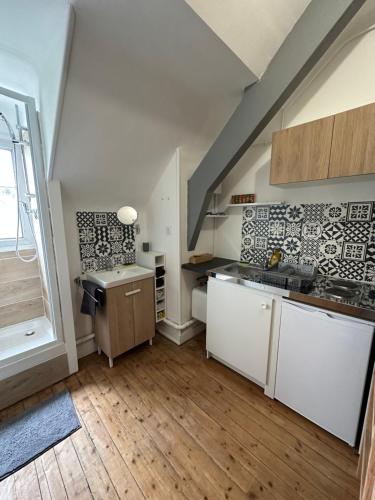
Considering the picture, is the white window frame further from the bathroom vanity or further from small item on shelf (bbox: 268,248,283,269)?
small item on shelf (bbox: 268,248,283,269)

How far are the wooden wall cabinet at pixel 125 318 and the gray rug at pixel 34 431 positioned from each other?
1.61 ft

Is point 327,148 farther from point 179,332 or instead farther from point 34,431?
point 34,431

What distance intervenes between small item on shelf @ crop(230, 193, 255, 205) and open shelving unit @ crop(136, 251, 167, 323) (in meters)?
0.95

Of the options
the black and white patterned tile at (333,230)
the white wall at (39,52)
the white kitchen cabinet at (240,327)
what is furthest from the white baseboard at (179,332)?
the white wall at (39,52)

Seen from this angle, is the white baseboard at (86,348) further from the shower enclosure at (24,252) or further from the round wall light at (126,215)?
the round wall light at (126,215)

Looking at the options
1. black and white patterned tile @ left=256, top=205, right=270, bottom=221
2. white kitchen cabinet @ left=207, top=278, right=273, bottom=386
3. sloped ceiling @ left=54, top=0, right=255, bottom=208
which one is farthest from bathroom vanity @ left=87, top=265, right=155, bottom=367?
black and white patterned tile @ left=256, top=205, right=270, bottom=221

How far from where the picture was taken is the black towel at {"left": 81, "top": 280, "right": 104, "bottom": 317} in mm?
1773

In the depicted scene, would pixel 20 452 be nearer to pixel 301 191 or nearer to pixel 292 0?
pixel 301 191

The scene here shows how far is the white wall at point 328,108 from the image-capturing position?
139 centimetres

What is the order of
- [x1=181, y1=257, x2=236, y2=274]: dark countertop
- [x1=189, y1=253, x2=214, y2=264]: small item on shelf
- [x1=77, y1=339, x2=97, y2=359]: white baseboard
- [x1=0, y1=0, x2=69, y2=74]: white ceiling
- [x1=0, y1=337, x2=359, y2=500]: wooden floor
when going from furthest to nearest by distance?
[x1=189, y1=253, x2=214, y2=264]: small item on shelf < [x1=77, y1=339, x2=97, y2=359]: white baseboard < [x1=181, y1=257, x2=236, y2=274]: dark countertop < [x1=0, y1=337, x2=359, y2=500]: wooden floor < [x1=0, y1=0, x2=69, y2=74]: white ceiling

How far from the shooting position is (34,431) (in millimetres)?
1366

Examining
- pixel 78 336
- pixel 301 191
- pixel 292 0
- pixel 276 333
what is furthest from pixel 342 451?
pixel 292 0

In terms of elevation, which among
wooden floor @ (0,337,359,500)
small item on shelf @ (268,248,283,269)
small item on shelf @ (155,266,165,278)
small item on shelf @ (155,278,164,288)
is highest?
small item on shelf @ (268,248,283,269)

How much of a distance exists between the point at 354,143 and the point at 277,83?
0.61m
